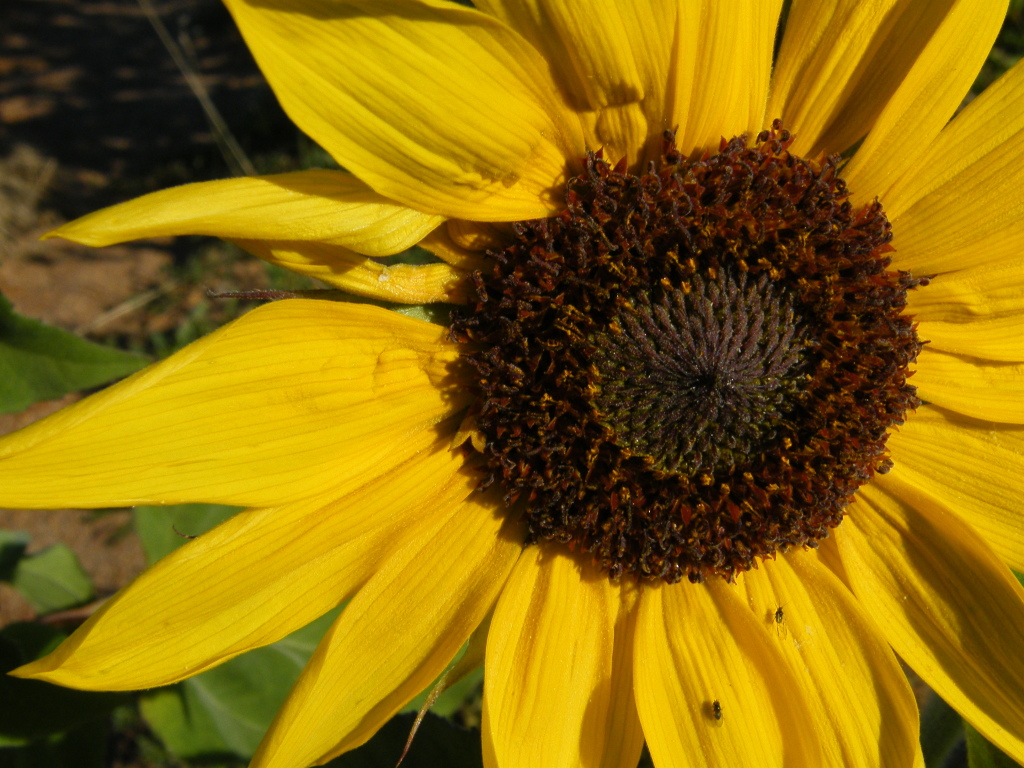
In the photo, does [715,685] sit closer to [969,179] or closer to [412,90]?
[969,179]

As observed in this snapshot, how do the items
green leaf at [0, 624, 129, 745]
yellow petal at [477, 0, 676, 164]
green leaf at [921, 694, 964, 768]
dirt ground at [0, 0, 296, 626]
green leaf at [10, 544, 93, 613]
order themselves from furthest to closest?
1. dirt ground at [0, 0, 296, 626]
2. green leaf at [10, 544, 93, 613]
3. green leaf at [921, 694, 964, 768]
4. green leaf at [0, 624, 129, 745]
5. yellow petal at [477, 0, 676, 164]

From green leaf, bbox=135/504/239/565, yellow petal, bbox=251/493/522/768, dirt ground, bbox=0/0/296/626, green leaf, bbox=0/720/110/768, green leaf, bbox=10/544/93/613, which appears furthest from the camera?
dirt ground, bbox=0/0/296/626

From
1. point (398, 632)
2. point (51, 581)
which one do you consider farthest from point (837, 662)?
point (51, 581)

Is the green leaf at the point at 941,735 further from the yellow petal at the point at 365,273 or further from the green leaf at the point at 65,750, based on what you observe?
the green leaf at the point at 65,750

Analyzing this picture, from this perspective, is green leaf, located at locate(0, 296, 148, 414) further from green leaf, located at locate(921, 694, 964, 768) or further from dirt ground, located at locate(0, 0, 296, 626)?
green leaf, located at locate(921, 694, 964, 768)

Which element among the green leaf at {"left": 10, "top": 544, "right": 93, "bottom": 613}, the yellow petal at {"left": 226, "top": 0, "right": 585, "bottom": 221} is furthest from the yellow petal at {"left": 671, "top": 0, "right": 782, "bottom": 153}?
the green leaf at {"left": 10, "top": 544, "right": 93, "bottom": 613}

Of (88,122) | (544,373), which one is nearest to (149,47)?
(88,122)
